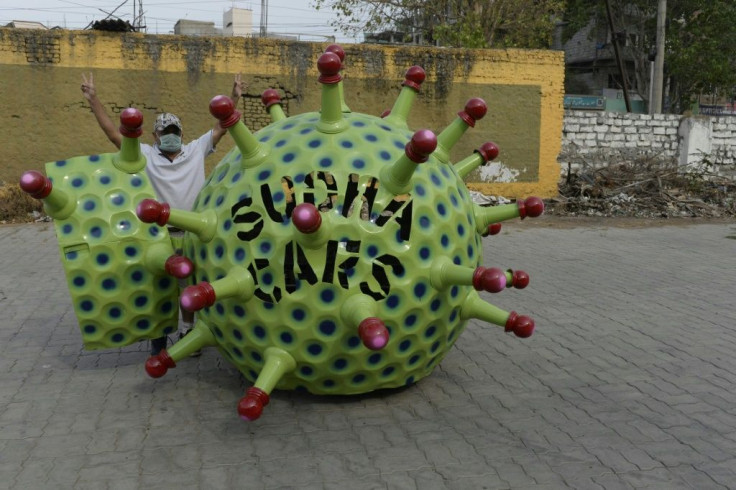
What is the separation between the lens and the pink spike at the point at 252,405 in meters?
3.18

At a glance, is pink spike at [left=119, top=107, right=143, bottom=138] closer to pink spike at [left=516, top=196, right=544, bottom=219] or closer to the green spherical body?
the green spherical body

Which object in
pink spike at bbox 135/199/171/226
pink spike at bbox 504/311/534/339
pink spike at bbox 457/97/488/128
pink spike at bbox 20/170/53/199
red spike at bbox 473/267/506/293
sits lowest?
pink spike at bbox 504/311/534/339

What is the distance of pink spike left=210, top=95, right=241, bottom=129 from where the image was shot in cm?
330

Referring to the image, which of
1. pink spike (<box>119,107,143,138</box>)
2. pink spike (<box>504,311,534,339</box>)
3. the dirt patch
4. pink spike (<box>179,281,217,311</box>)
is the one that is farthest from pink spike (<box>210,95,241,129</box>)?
the dirt patch

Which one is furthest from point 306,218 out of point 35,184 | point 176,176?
point 176,176

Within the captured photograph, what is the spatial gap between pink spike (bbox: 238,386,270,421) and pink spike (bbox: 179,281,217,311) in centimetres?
47

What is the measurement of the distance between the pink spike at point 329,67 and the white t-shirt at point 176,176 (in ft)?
5.11

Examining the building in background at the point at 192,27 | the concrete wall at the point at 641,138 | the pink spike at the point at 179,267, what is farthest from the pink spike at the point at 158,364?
the building in background at the point at 192,27

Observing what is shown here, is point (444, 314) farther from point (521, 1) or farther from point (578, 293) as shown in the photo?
point (521, 1)

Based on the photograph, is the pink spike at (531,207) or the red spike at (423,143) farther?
the pink spike at (531,207)

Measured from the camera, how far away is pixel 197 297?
3152 mm

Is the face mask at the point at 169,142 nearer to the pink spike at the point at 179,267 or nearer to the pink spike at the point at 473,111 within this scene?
the pink spike at the point at 179,267

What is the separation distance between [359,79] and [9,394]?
942cm

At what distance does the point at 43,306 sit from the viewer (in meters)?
6.30
